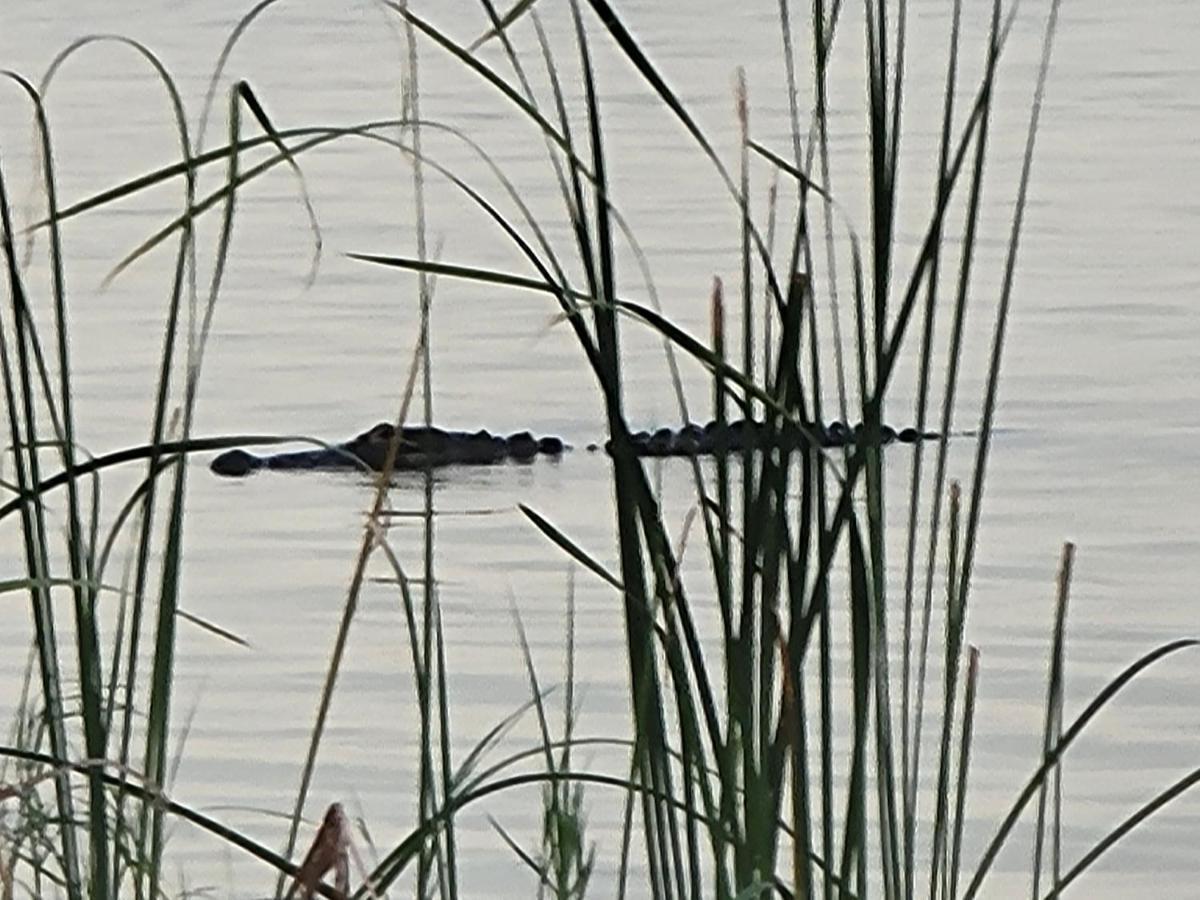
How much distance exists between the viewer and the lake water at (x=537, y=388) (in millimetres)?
5832

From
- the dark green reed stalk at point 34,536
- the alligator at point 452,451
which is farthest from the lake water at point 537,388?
the dark green reed stalk at point 34,536

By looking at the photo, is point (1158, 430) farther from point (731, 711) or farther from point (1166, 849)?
point (731, 711)

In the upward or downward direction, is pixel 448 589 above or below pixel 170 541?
below

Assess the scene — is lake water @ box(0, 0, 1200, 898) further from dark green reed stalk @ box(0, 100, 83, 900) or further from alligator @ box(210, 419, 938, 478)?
dark green reed stalk @ box(0, 100, 83, 900)

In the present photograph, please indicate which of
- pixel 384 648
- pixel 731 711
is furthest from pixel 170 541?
pixel 384 648

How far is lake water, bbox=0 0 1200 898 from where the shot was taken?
5832mm

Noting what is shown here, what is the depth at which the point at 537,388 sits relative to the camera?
1030cm

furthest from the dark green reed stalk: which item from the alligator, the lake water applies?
the alligator

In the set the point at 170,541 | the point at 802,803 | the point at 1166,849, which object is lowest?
the point at 1166,849

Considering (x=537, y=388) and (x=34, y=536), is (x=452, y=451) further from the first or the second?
(x=34, y=536)

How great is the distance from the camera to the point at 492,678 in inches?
251

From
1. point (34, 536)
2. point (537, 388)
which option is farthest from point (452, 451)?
point (34, 536)

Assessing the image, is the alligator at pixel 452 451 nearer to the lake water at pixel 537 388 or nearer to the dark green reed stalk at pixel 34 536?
the lake water at pixel 537 388

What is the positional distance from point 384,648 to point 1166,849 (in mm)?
1928
